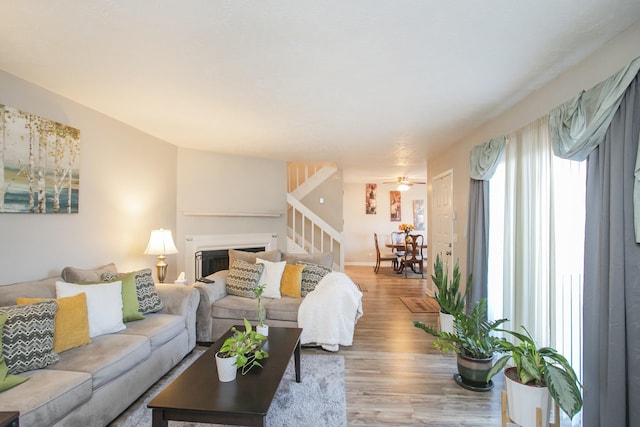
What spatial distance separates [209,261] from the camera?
505 centimetres

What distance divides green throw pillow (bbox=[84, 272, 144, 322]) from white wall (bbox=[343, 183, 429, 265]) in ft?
23.1

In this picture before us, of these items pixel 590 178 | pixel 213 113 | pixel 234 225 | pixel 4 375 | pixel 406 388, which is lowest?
pixel 406 388

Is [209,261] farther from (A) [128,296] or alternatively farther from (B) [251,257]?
(A) [128,296]

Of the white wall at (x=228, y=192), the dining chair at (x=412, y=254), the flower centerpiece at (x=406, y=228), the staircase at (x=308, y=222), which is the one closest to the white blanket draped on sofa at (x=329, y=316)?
the white wall at (x=228, y=192)

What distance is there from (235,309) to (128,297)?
1.03m

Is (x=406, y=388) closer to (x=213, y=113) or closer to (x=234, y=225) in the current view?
(x=213, y=113)

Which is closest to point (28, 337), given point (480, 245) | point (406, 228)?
point (480, 245)

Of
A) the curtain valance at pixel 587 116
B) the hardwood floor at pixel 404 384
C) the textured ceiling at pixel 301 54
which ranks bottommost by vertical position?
the hardwood floor at pixel 404 384

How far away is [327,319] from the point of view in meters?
3.24

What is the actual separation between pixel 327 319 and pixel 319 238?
10.8ft

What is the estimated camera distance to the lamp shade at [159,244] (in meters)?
3.57

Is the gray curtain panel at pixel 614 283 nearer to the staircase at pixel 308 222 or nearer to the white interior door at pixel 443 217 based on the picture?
the white interior door at pixel 443 217

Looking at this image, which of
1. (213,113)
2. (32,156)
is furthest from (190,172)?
(32,156)

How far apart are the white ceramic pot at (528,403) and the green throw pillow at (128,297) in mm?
2836
